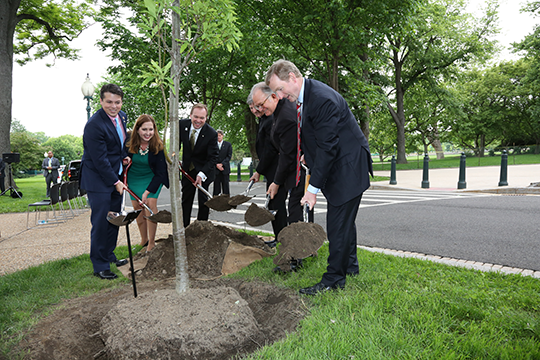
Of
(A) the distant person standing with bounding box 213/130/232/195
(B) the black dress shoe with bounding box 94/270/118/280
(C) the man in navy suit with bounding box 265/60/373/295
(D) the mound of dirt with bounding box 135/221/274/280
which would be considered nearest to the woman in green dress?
(D) the mound of dirt with bounding box 135/221/274/280

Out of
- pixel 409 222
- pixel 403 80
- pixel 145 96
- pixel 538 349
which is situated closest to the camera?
pixel 538 349

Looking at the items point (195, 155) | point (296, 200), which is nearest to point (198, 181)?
point (195, 155)

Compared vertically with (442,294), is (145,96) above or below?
above

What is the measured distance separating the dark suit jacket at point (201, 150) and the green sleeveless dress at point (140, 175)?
594mm

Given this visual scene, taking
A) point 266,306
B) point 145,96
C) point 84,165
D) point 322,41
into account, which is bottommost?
point 266,306

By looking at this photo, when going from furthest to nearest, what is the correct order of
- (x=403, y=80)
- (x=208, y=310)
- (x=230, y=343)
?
1. (x=403, y=80)
2. (x=208, y=310)
3. (x=230, y=343)

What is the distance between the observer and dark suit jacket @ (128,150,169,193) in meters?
4.68

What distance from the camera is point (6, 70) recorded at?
591 inches

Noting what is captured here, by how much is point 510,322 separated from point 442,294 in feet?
1.73

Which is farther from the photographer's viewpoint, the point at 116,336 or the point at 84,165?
the point at 84,165

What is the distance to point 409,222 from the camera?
646 cm

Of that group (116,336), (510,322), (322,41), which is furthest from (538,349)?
(322,41)

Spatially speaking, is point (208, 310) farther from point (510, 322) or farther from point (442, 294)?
point (510, 322)

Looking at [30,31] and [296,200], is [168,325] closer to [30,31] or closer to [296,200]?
[296,200]
